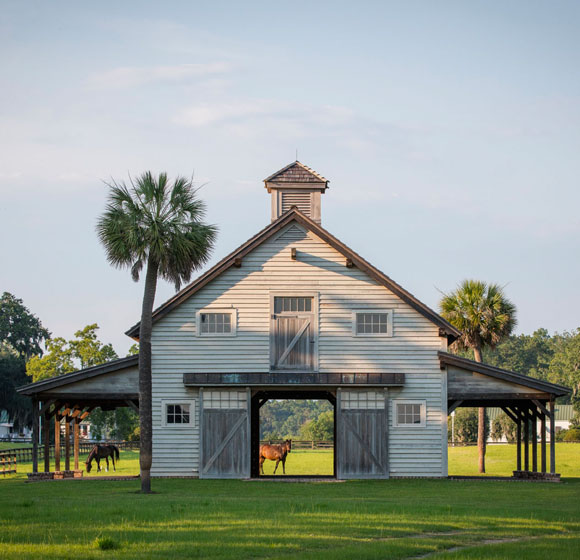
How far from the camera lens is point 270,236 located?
31922 mm

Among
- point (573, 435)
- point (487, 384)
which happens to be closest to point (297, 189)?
point (487, 384)

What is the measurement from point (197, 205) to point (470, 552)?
50.8 feet

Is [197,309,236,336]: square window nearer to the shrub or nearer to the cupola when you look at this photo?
the cupola

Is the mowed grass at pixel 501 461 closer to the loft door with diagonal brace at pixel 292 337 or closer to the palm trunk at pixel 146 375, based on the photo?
the loft door with diagonal brace at pixel 292 337

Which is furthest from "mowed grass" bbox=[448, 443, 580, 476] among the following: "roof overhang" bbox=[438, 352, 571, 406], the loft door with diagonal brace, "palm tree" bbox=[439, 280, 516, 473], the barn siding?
the loft door with diagonal brace

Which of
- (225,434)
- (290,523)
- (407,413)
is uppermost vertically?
(407,413)

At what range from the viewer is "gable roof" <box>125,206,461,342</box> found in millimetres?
31500

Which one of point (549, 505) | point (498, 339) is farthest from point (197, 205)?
point (498, 339)

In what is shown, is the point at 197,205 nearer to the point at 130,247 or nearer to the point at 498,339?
the point at 130,247

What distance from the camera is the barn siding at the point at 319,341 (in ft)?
103

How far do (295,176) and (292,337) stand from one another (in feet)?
24.7

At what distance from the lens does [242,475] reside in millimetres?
31469

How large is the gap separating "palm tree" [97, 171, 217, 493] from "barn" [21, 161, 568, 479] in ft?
16.8

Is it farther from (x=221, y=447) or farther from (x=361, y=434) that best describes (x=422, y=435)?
(x=221, y=447)
